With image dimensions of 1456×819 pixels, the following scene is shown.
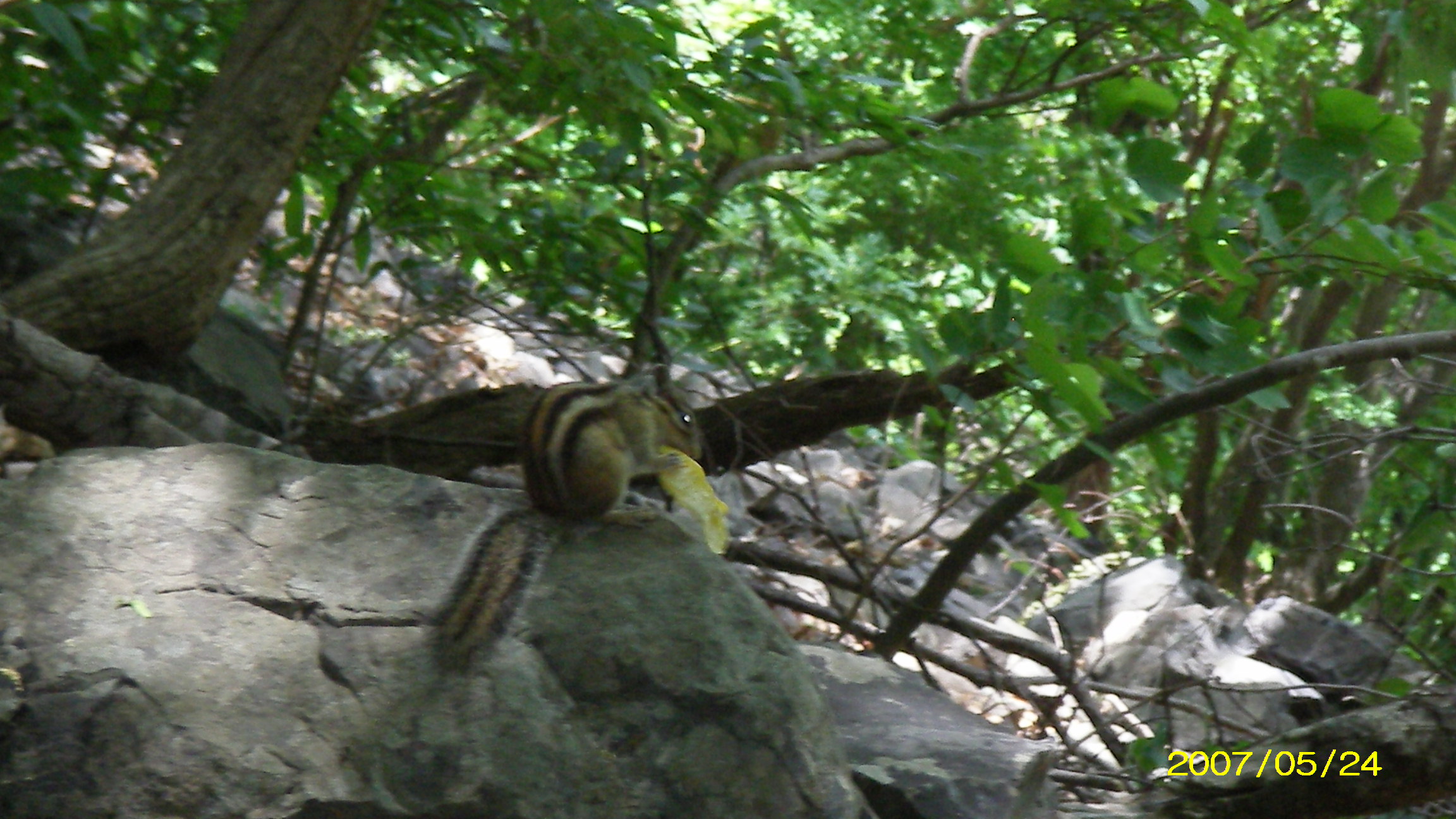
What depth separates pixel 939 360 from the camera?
133 inches

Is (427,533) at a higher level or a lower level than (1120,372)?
lower

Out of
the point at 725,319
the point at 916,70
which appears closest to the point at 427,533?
the point at 725,319

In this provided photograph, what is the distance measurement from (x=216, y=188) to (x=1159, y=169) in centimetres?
299

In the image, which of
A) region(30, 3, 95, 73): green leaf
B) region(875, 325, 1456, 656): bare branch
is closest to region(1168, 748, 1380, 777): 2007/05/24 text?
region(875, 325, 1456, 656): bare branch

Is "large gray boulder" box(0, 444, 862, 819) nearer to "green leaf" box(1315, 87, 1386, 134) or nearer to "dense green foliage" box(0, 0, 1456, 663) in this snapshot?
"dense green foliage" box(0, 0, 1456, 663)

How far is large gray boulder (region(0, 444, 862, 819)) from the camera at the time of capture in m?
2.12

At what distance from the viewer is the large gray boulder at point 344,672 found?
6.97 ft

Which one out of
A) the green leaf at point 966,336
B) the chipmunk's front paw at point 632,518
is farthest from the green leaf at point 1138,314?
the chipmunk's front paw at point 632,518

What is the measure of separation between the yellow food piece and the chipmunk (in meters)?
0.03

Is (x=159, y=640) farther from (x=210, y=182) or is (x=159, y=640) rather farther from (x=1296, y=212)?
(x=1296, y=212)

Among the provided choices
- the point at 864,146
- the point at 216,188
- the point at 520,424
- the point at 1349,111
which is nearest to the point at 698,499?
the point at 520,424

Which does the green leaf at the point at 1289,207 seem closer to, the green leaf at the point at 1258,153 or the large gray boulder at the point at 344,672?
the green leaf at the point at 1258,153

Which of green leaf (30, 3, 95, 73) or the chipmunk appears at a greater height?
green leaf (30, 3, 95, 73)

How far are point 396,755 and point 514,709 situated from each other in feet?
0.77
